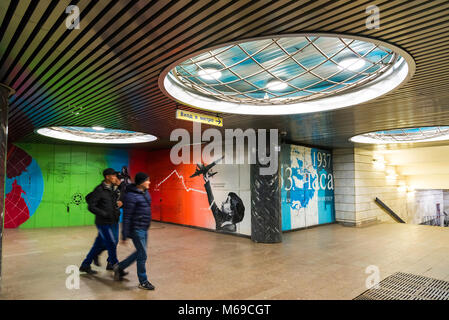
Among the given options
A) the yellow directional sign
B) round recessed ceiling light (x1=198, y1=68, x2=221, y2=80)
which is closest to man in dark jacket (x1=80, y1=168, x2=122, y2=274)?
the yellow directional sign

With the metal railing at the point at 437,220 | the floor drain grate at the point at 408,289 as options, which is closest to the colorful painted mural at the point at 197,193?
the floor drain grate at the point at 408,289

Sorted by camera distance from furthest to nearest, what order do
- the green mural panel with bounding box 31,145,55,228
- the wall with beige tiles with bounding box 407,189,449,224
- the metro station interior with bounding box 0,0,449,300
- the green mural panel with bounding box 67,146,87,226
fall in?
the wall with beige tiles with bounding box 407,189,449,224 → the green mural panel with bounding box 67,146,87,226 → the green mural panel with bounding box 31,145,55,228 → the metro station interior with bounding box 0,0,449,300

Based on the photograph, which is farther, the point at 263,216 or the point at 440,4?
the point at 263,216

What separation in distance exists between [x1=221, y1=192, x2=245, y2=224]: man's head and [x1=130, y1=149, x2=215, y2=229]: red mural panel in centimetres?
84

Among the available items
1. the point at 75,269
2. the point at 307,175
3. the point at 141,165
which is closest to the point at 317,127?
the point at 307,175

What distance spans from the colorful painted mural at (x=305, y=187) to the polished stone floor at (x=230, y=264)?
1308 millimetres

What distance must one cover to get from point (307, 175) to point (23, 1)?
1165cm

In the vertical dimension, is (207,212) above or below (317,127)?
below

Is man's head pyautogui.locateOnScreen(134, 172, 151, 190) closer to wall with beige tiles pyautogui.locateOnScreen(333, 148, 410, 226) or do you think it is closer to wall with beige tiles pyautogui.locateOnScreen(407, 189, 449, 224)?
wall with beige tiles pyautogui.locateOnScreen(333, 148, 410, 226)

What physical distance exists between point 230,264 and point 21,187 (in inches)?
410

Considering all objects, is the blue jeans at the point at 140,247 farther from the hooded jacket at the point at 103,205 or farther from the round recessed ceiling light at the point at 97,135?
the round recessed ceiling light at the point at 97,135

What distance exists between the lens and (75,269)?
20.2 feet

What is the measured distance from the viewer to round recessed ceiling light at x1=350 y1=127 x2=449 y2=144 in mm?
11409
